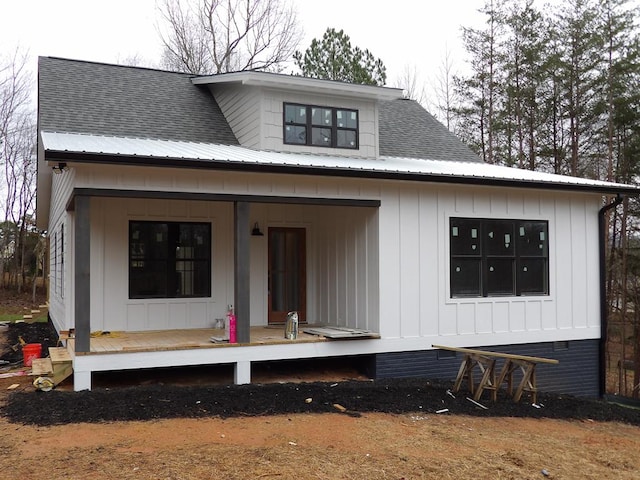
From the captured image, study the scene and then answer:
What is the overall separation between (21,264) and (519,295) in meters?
23.7

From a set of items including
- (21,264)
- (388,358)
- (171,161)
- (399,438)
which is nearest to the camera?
(399,438)

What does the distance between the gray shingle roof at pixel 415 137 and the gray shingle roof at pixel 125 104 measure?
357 centimetres

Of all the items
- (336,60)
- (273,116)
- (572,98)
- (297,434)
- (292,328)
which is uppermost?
(336,60)

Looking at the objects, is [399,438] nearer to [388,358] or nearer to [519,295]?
[388,358]

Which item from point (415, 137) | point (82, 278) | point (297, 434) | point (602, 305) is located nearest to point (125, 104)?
point (82, 278)

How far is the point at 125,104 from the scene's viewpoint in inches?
444

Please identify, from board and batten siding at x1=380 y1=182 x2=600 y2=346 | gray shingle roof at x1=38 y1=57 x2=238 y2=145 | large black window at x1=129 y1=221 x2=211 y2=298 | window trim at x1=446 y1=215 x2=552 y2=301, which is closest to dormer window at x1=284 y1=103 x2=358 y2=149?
gray shingle roof at x1=38 y1=57 x2=238 y2=145

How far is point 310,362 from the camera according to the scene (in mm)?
9578

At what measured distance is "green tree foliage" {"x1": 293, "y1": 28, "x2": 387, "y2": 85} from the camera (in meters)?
24.0

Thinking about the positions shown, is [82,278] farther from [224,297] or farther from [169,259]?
[224,297]

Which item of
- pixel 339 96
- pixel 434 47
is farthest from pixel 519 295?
pixel 434 47

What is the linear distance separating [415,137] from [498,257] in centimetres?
445

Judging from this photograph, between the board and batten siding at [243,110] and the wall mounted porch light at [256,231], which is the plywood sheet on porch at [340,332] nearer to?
the wall mounted porch light at [256,231]

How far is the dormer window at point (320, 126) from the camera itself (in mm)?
10609
